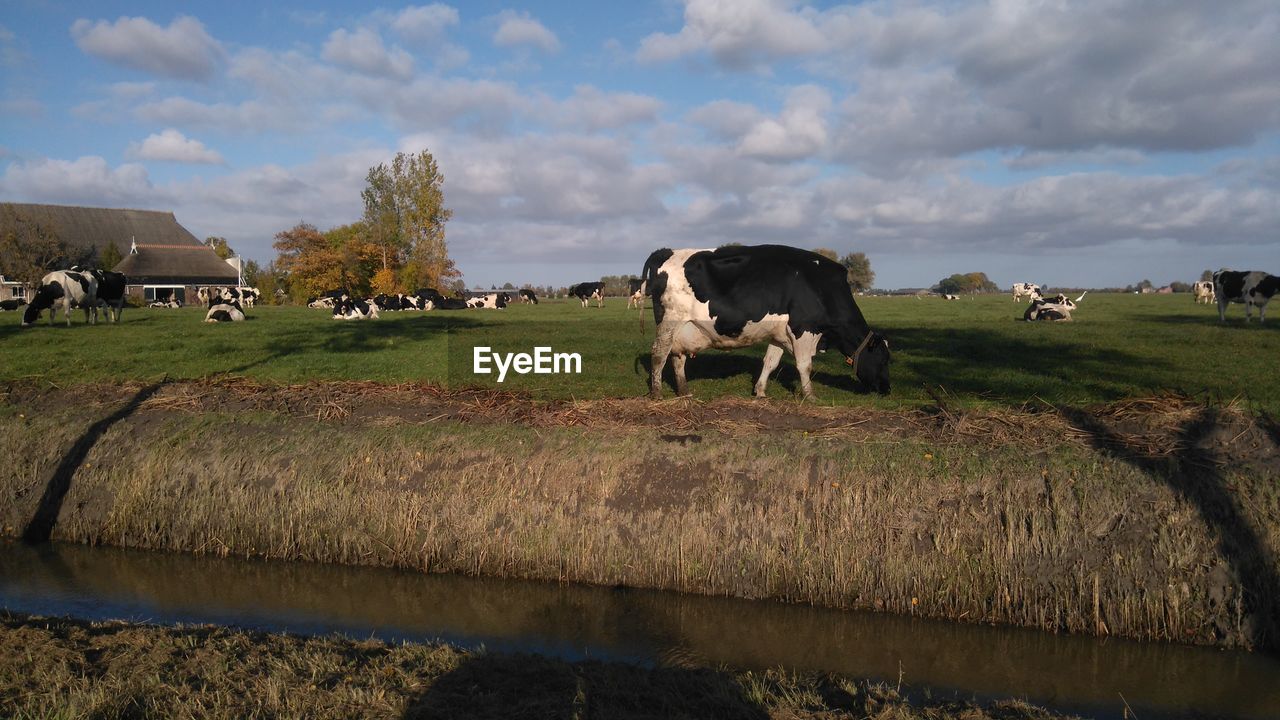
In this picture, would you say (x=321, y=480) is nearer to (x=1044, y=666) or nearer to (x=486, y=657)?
(x=486, y=657)

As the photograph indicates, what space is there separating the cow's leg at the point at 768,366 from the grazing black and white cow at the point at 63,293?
2603 centimetres

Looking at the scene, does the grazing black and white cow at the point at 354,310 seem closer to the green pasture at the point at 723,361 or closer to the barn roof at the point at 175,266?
the green pasture at the point at 723,361

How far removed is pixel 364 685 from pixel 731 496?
4413 mm

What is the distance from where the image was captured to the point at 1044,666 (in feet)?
23.7

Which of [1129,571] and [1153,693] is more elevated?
[1129,571]

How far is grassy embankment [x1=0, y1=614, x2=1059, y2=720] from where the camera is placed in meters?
5.20

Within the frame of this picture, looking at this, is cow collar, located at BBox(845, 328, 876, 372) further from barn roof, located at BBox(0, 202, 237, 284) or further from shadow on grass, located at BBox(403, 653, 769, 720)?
barn roof, located at BBox(0, 202, 237, 284)

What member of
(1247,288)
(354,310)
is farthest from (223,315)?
(1247,288)

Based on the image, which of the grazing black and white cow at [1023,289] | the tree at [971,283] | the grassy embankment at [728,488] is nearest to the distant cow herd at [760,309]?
the grassy embankment at [728,488]

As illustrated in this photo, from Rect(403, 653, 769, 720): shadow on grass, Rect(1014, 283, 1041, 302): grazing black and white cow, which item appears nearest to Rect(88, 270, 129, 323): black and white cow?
Rect(403, 653, 769, 720): shadow on grass

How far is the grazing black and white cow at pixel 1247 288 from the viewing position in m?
29.2

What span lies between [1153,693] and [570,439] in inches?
251

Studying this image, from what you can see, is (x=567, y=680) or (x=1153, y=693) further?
(x=1153, y=693)

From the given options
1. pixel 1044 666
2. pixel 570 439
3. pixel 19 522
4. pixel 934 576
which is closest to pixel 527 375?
pixel 570 439
